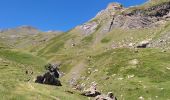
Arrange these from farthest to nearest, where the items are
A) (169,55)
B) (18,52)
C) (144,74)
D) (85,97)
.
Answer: (169,55)
(18,52)
(144,74)
(85,97)

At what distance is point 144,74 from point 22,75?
37143 millimetres

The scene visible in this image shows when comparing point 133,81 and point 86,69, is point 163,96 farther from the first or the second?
point 86,69

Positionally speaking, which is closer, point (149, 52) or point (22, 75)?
point (22, 75)

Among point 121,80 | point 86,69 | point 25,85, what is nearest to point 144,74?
point 121,80

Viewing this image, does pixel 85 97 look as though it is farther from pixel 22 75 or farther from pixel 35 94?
pixel 22 75

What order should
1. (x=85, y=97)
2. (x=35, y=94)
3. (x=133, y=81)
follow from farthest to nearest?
(x=133, y=81) → (x=85, y=97) → (x=35, y=94)

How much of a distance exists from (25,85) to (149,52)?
296 ft

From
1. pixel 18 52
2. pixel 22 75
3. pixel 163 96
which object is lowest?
pixel 163 96

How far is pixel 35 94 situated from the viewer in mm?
45938

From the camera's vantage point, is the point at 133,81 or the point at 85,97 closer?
the point at 85,97

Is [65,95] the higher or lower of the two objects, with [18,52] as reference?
lower

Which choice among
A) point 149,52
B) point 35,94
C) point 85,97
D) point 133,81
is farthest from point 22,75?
point 149,52

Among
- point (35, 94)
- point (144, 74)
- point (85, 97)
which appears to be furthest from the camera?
point (144, 74)

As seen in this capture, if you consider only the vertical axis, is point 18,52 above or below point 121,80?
above
